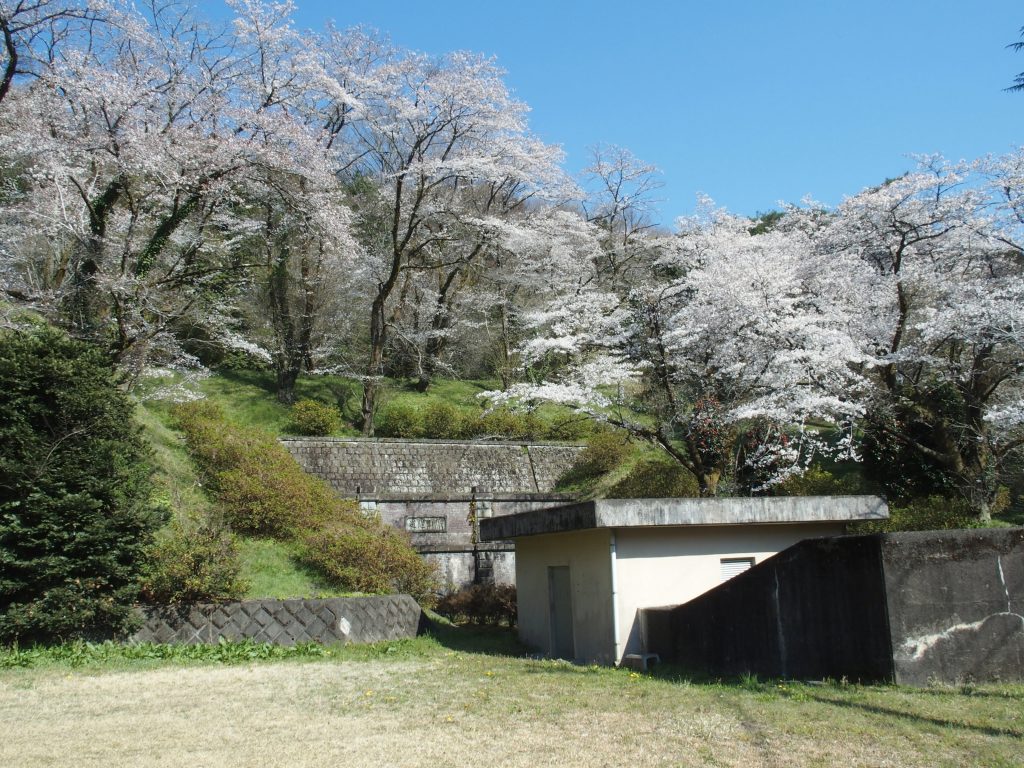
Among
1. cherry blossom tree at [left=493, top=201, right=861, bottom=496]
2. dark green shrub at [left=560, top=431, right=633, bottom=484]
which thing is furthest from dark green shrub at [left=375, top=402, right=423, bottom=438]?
cherry blossom tree at [left=493, top=201, right=861, bottom=496]

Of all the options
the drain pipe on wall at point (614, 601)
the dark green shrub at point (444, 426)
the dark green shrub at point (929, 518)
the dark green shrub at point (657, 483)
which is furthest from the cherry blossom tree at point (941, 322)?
the dark green shrub at point (444, 426)

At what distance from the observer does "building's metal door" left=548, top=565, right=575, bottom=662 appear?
11852 mm

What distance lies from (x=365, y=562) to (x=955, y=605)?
8.69 meters

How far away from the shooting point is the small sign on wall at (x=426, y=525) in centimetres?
1655

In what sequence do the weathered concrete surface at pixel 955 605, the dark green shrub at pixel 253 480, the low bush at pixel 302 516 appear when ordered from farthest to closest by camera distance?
the dark green shrub at pixel 253 480 < the low bush at pixel 302 516 < the weathered concrete surface at pixel 955 605

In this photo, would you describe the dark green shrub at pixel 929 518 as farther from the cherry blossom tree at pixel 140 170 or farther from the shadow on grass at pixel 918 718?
the cherry blossom tree at pixel 140 170

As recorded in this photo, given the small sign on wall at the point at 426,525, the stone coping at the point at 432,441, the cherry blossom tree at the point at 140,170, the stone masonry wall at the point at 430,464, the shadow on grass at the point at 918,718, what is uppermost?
the cherry blossom tree at the point at 140,170

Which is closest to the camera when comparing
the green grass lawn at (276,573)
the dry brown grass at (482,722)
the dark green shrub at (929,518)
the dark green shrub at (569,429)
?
the dry brown grass at (482,722)

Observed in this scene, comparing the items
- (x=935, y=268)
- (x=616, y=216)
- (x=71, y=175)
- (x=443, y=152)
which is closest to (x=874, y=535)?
(x=935, y=268)

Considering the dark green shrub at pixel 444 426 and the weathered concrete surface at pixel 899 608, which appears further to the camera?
the dark green shrub at pixel 444 426

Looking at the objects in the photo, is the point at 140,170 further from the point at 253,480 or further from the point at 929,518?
the point at 929,518

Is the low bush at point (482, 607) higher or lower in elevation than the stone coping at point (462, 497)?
lower

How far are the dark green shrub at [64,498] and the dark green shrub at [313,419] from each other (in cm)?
994

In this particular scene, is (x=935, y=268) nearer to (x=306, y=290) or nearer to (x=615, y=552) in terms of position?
(x=615, y=552)
